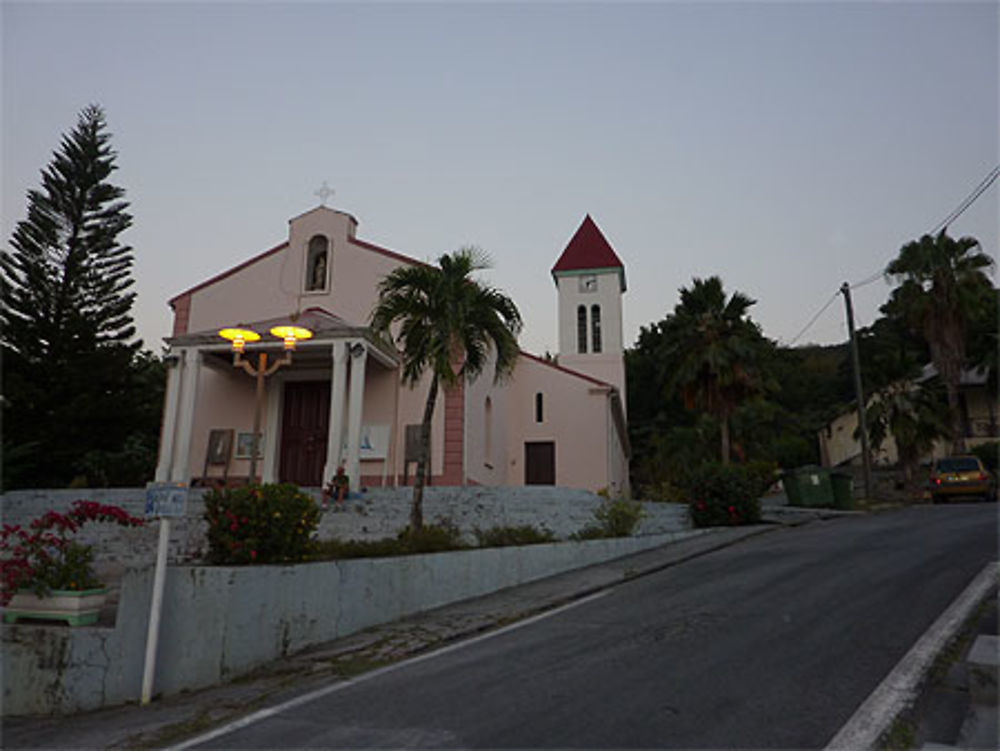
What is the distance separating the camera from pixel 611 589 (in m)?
9.70

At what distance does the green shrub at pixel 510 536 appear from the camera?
10930 mm

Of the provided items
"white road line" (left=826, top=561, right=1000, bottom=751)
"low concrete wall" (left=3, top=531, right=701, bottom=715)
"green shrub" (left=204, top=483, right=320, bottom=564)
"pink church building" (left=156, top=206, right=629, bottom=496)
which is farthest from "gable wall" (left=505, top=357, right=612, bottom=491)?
"green shrub" (left=204, top=483, right=320, bottom=564)

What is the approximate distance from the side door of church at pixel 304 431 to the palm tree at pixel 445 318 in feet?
21.4

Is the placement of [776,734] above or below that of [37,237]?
below

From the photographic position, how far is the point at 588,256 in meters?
32.6

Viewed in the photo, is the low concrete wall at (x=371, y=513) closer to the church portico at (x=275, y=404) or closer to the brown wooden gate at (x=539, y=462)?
the church portico at (x=275, y=404)

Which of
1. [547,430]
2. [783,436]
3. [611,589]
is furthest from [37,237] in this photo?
[783,436]

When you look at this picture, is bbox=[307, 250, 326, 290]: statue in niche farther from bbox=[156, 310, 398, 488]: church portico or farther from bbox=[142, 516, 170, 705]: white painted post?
bbox=[142, 516, 170, 705]: white painted post

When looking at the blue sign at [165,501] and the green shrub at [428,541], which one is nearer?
the blue sign at [165,501]

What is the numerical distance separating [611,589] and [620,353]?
21848 mm

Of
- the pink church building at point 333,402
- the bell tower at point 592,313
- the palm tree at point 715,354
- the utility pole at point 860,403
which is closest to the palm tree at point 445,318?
the pink church building at point 333,402

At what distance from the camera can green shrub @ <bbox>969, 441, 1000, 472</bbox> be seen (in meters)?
27.1

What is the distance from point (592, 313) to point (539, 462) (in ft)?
36.2

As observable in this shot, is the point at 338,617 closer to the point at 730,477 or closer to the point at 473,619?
the point at 473,619
